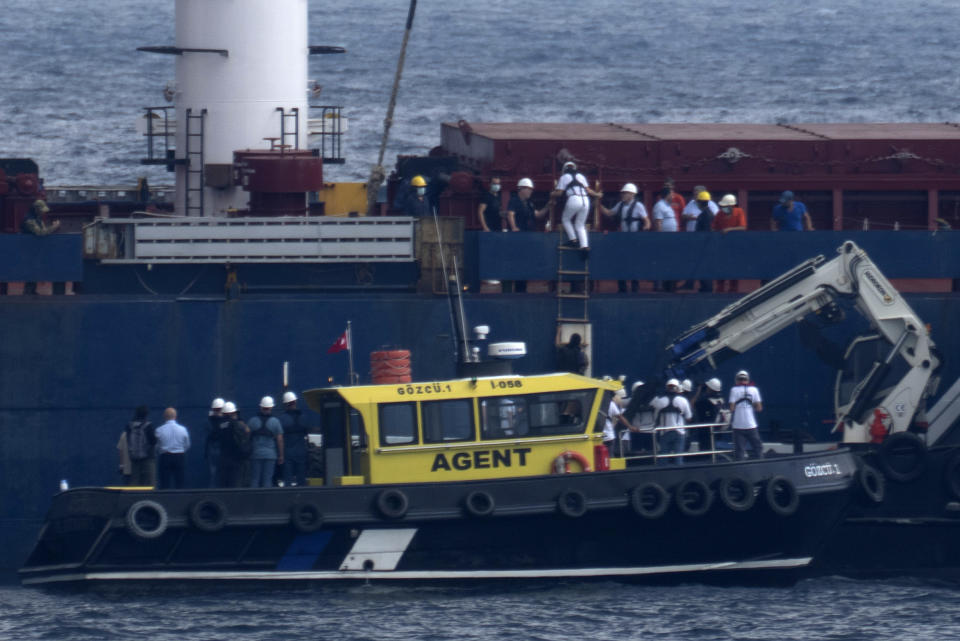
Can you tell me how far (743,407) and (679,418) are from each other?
0.75 m

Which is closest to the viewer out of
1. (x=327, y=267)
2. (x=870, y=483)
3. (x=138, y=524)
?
(x=138, y=524)

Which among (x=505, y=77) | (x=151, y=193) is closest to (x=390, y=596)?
(x=151, y=193)

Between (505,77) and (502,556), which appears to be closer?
(502,556)

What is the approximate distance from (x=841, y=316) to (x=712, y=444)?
2.79 meters

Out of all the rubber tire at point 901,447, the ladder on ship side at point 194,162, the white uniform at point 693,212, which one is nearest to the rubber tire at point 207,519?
the ladder on ship side at point 194,162

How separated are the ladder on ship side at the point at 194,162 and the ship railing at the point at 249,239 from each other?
2144 millimetres

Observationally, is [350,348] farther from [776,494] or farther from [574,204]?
[776,494]

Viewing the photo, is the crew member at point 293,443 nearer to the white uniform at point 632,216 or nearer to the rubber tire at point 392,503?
the rubber tire at point 392,503

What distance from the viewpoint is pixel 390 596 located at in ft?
65.3

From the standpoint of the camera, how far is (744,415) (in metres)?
21.4

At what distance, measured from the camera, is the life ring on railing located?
2006cm

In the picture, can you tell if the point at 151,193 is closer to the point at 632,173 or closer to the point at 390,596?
the point at 632,173

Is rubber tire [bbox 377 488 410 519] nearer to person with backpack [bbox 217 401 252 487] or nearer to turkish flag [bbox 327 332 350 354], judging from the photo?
person with backpack [bbox 217 401 252 487]

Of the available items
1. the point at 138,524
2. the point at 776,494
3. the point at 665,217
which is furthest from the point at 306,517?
the point at 665,217
